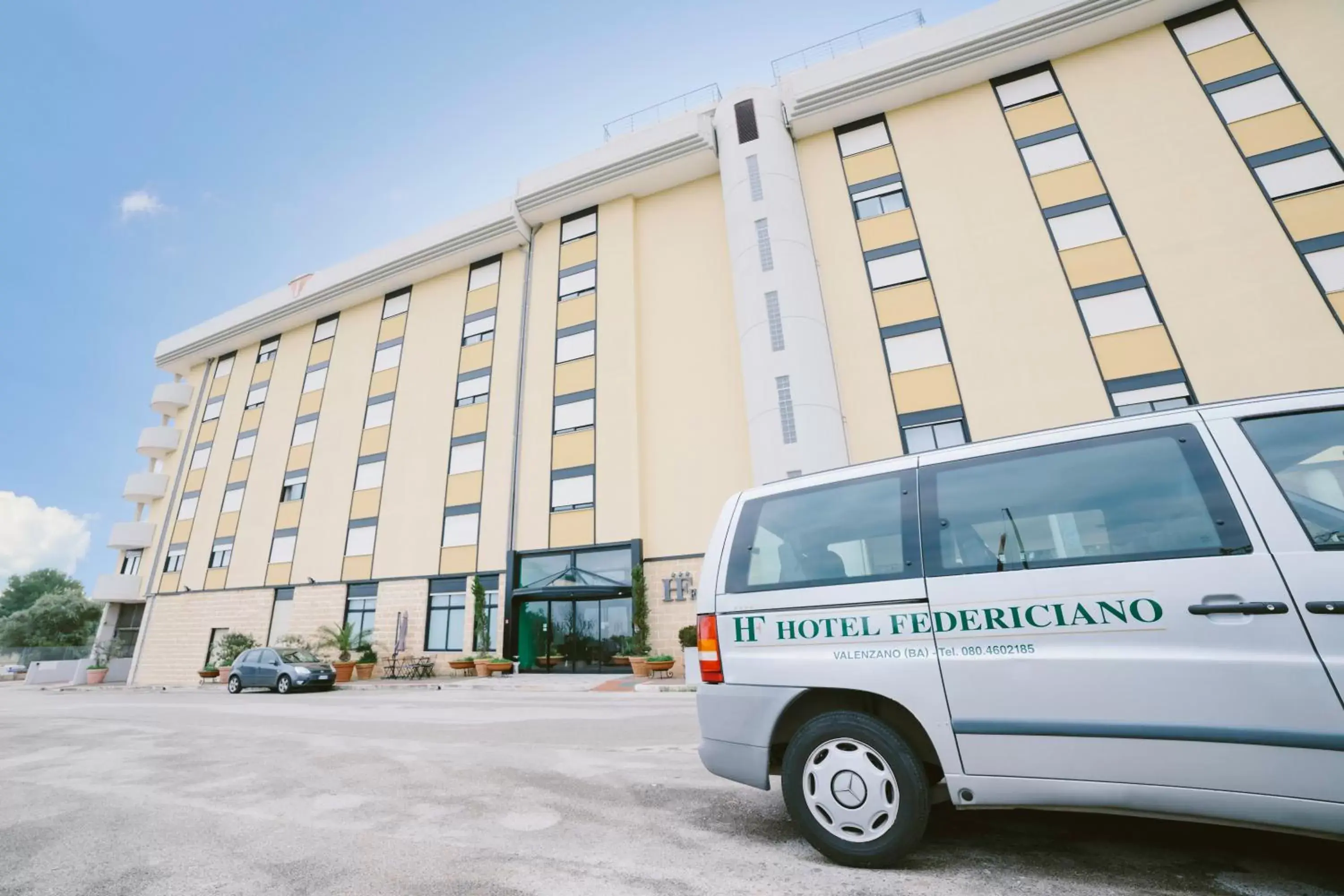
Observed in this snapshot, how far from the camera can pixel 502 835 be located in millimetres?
3588

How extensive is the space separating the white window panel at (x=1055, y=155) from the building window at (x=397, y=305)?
1056 inches

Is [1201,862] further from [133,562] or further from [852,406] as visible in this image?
[133,562]

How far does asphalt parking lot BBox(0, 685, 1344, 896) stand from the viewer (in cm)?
271

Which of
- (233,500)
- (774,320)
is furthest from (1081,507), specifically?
(233,500)

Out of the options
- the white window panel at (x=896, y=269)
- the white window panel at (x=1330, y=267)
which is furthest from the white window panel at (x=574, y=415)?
the white window panel at (x=1330, y=267)

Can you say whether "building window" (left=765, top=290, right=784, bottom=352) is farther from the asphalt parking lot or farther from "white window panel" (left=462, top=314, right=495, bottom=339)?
the asphalt parking lot

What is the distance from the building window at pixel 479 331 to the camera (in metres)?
25.9

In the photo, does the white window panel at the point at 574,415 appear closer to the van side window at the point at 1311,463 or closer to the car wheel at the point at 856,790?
the car wheel at the point at 856,790

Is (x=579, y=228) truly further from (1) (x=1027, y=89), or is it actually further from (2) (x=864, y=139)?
(1) (x=1027, y=89)

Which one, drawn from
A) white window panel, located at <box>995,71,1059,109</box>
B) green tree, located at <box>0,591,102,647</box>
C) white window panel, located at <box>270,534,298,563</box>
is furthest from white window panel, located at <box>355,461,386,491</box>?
green tree, located at <box>0,591,102,647</box>

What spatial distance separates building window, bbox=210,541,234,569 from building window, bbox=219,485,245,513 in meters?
1.71

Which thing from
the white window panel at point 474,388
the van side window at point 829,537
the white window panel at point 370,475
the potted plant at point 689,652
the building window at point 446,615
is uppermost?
the white window panel at point 474,388

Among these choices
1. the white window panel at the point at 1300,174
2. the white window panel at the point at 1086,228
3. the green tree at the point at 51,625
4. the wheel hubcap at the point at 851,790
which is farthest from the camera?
the green tree at the point at 51,625

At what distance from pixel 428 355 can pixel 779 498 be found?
26316 mm
